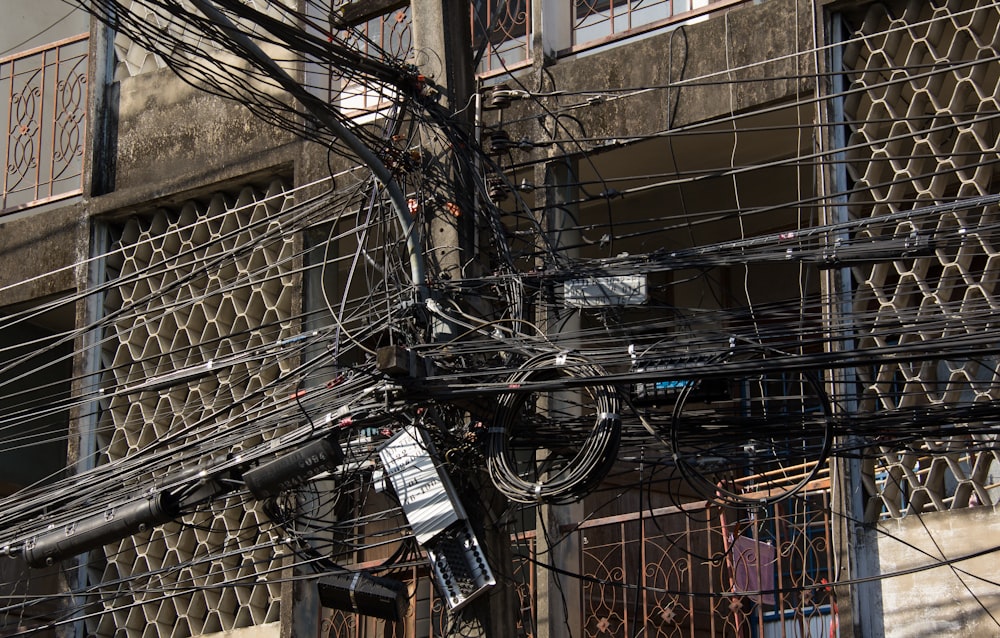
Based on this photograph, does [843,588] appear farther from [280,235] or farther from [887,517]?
[280,235]

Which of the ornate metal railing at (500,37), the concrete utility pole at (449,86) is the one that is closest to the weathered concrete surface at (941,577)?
the concrete utility pole at (449,86)

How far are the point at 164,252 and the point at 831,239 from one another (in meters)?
5.06

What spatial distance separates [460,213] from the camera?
696 cm

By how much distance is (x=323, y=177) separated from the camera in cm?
989

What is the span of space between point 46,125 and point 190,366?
172 inches

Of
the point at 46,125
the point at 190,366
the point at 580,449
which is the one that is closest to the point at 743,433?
the point at 580,449

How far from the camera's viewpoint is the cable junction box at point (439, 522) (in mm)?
6363

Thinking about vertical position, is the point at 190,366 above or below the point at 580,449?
above

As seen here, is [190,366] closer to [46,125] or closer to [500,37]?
[500,37]

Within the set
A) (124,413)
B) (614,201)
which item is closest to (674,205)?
(614,201)

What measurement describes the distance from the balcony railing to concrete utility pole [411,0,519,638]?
196 inches

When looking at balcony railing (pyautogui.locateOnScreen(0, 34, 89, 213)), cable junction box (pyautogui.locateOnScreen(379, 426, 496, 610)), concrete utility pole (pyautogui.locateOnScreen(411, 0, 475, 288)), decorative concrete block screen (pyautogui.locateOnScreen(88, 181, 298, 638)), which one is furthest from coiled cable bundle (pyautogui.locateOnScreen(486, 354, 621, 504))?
balcony railing (pyautogui.locateOnScreen(0, 34, 89, 213))

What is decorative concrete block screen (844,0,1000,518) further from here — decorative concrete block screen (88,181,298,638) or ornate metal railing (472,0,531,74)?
decorative concrete block screen (88,181,298,638)

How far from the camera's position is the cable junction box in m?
6.36
